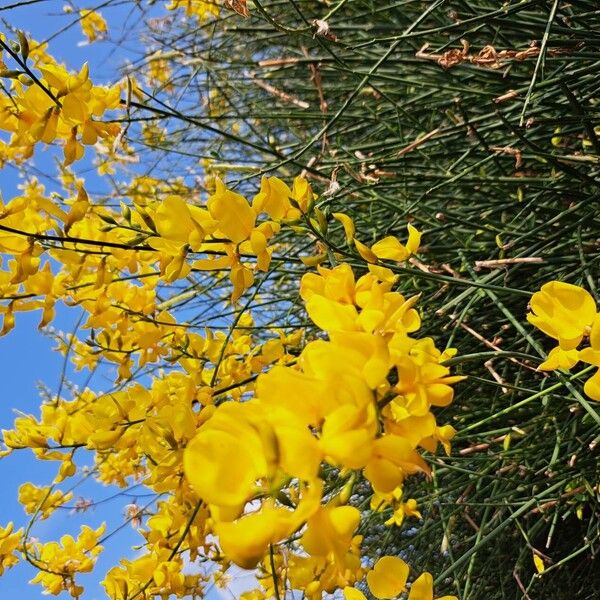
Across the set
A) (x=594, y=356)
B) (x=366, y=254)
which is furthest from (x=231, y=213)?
(x=594, y=356)

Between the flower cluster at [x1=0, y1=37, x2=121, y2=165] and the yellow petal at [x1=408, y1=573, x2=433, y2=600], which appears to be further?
the flower cluster at [x1=0, y1=37, x2=121, y2=165]

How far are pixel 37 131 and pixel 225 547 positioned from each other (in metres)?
0.70

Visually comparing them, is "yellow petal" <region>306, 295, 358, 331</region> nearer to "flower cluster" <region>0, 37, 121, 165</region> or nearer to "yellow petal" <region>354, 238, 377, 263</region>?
"yellow petal" <region>354, 238, 377, 263</region>

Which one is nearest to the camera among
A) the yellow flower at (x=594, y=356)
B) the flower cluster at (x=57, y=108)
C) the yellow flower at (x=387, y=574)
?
the yellow flower at (x=594, y=356)

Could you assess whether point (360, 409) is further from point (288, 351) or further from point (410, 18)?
point (410, 18)

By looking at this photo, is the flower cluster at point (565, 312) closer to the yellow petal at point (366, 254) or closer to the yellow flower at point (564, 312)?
the yellow flower at point (564, 312)

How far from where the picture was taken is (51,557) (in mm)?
1306

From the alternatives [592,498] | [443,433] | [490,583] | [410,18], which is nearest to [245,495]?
[443,433]

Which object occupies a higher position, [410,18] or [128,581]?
[410,18]

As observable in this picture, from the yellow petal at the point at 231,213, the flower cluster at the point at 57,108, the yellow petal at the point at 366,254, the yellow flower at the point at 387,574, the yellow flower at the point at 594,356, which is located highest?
the flower cluster at the point at 57,108

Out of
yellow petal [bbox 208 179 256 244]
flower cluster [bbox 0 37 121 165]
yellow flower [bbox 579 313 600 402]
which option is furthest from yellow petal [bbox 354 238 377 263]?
flower cluster [bbox 0 37 121 165]

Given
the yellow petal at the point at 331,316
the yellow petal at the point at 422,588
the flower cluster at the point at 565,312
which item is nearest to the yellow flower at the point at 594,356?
the flower cluster at the point at 565,312

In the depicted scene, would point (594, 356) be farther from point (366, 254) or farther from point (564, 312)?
point (366, 254)

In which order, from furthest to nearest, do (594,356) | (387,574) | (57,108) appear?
1. (57,108)
2. (387,574)
3. (594,356)
